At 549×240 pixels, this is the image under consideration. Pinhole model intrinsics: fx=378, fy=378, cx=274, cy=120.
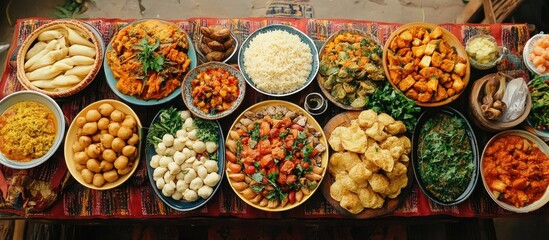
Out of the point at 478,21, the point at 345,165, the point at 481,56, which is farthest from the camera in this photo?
the point at 478,21

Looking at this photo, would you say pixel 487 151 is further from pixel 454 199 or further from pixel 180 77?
pixel 180 77

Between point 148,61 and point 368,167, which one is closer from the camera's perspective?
point 368,167

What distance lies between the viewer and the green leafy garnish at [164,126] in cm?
272

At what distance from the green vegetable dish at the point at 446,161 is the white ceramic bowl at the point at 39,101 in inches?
103

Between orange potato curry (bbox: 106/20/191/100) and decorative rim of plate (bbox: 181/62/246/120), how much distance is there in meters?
0.08

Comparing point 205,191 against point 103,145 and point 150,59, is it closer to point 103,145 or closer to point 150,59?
point 103,145

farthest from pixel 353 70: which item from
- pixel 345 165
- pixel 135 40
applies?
pixel 135 40

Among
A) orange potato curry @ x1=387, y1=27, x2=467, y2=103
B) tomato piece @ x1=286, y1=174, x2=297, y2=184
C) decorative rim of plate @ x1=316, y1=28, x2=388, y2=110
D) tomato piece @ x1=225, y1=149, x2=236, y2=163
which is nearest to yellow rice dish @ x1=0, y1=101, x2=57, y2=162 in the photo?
tomato piece @ x1=225, y1=149, x2=236, y2=163

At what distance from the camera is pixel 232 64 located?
9.91 feet

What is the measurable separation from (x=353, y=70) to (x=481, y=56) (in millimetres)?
1033

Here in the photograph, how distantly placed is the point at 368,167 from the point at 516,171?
112cm

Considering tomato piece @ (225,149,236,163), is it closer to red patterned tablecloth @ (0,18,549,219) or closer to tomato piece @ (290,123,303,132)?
red patterned tablecloth @ (0,18,549,219)

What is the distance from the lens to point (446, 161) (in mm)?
2766

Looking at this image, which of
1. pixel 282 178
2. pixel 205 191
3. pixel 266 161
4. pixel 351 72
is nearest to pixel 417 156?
pixel 351 72
